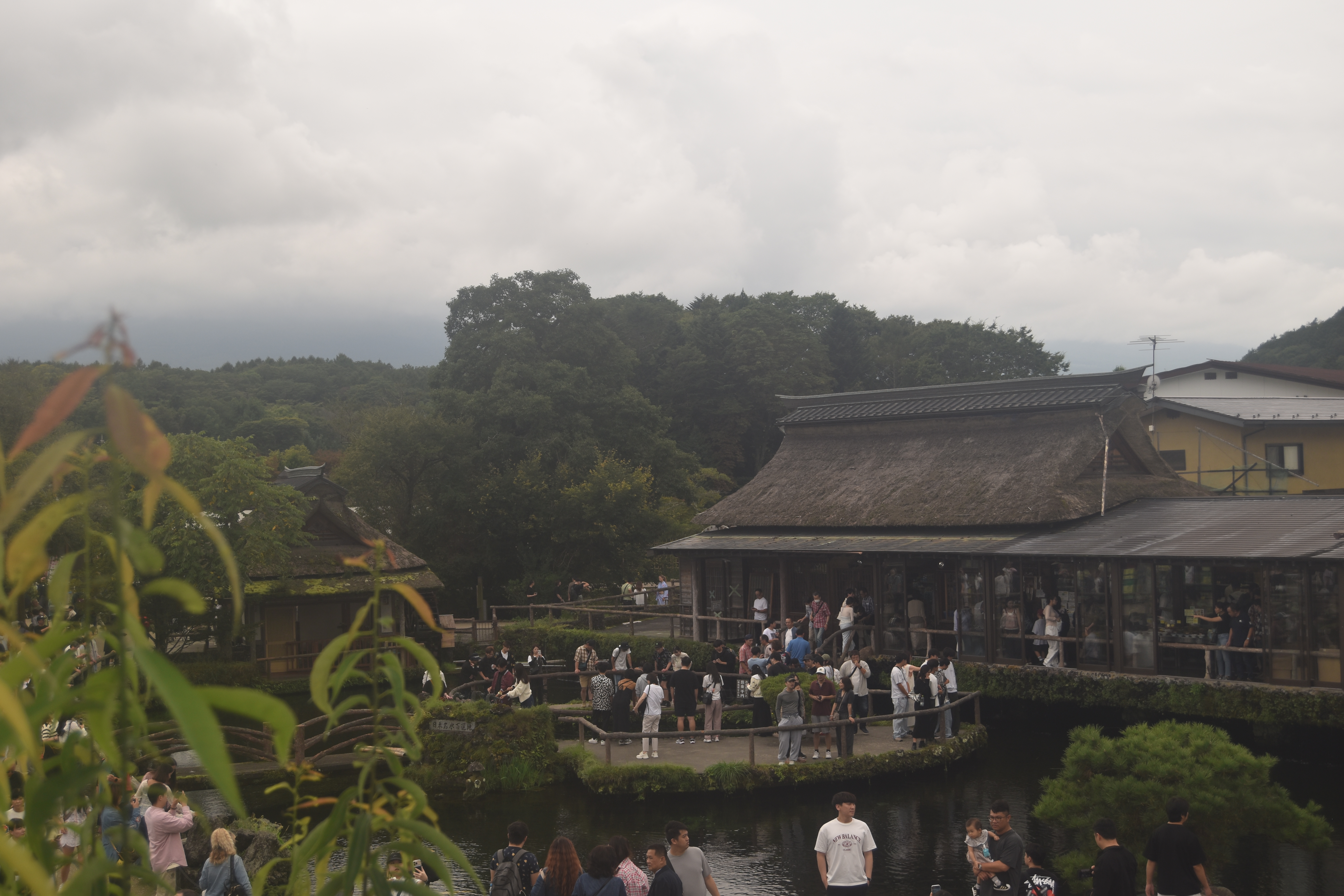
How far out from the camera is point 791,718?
18047mm

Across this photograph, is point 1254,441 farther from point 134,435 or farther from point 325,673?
point 134,435

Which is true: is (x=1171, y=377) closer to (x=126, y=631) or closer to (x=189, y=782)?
(x=189, y=782)

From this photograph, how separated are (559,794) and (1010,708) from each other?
35.8ft

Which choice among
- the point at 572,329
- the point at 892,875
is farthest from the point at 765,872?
the point at 572,329

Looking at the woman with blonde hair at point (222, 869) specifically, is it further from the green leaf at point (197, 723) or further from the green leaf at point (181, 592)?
the green leaf at point (197, 723)

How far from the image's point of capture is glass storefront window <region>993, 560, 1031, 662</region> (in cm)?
2323

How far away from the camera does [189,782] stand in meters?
18.3

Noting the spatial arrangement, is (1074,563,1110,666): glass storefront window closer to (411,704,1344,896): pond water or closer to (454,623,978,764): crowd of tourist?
(411,704,1344,896): pond water

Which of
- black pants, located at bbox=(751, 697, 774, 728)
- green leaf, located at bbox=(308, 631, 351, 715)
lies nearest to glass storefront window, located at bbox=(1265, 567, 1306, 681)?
black pants, located at bbox=(751, 697, 774, 728)

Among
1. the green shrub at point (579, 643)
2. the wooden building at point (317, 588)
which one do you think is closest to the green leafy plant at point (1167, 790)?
the green shrub at point (579, 643)

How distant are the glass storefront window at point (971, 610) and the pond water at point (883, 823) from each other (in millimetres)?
4043

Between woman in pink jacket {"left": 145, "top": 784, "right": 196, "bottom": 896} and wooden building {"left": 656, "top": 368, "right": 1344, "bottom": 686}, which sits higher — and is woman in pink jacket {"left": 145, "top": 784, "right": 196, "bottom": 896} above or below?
below

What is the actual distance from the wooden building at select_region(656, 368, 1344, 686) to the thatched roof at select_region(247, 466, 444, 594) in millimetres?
8760

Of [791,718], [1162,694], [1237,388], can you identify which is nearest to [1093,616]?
[1162,694]
